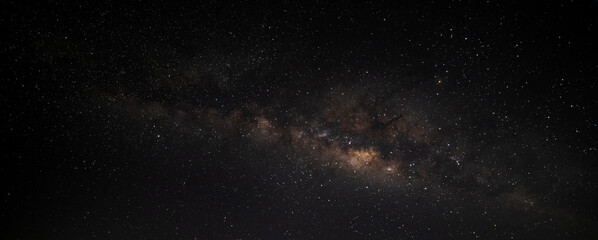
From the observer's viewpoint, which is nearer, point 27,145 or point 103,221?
point 27,145

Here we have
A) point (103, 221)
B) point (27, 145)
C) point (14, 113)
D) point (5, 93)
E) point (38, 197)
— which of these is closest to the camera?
point (5, 93)

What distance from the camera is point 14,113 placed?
19.5 feet

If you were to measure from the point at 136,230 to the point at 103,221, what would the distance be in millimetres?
3097

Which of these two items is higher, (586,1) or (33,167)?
(33,167)

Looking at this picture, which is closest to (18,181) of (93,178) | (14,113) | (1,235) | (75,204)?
(75,204)

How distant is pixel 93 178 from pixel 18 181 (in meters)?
6.57

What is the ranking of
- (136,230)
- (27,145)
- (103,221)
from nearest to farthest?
(27,145), (103,221), (136,230)

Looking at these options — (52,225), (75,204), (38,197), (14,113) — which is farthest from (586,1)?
(52,225)

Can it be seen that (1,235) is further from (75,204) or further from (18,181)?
(75,204)

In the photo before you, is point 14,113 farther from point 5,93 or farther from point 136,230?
A: point 136,230

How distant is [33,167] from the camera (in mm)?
10281

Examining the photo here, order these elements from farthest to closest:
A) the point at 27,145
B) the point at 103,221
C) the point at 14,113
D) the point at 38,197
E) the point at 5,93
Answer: the point at 38,197, the point at 103,221, the point at 27,145, the point at 14,113, the point at 5,93

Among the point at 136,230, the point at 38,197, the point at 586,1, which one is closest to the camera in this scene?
the point at 586,1

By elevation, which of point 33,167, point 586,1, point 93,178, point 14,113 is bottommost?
point 586,1
